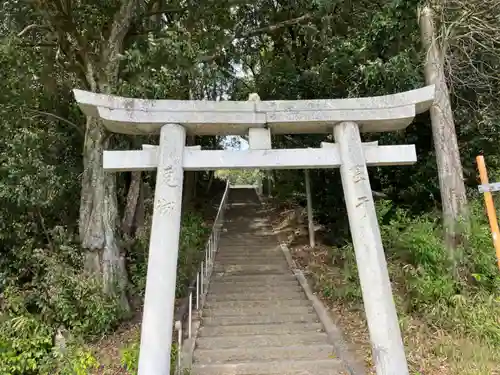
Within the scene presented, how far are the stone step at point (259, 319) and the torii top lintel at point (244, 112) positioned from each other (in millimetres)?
3718

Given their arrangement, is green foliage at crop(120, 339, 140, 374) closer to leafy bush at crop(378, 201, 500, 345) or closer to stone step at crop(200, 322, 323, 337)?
stone step at crop(200, 322, 323, 337)

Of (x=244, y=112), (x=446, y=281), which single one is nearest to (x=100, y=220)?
(x=244, y=112)

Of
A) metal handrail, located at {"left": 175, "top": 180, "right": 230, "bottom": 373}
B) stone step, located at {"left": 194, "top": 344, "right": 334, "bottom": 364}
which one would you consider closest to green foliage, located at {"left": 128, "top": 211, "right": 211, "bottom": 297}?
metal handrail, located at {"left": 175, "top": 180, "right": 230, "bottom": 373}

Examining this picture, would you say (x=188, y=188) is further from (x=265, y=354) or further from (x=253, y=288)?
(x=265, y=354)

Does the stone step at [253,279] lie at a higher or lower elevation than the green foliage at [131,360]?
higher

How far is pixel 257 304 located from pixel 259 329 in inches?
39.2

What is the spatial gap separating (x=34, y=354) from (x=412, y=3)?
8539 millimetres

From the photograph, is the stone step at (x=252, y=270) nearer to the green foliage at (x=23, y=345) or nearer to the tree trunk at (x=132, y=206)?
the tree trunk at (x=132, y=206)

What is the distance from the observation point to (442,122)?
714 centimetres

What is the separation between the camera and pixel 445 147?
7.05 m

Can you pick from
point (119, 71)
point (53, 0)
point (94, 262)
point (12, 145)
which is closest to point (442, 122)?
point (119, 71)

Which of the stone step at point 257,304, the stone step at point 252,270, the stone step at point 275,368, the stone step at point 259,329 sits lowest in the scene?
the stone step at point 275,368

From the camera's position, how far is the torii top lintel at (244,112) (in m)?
5.12

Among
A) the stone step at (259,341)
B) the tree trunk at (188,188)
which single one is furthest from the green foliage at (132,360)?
the tree trunk at (188,188)
